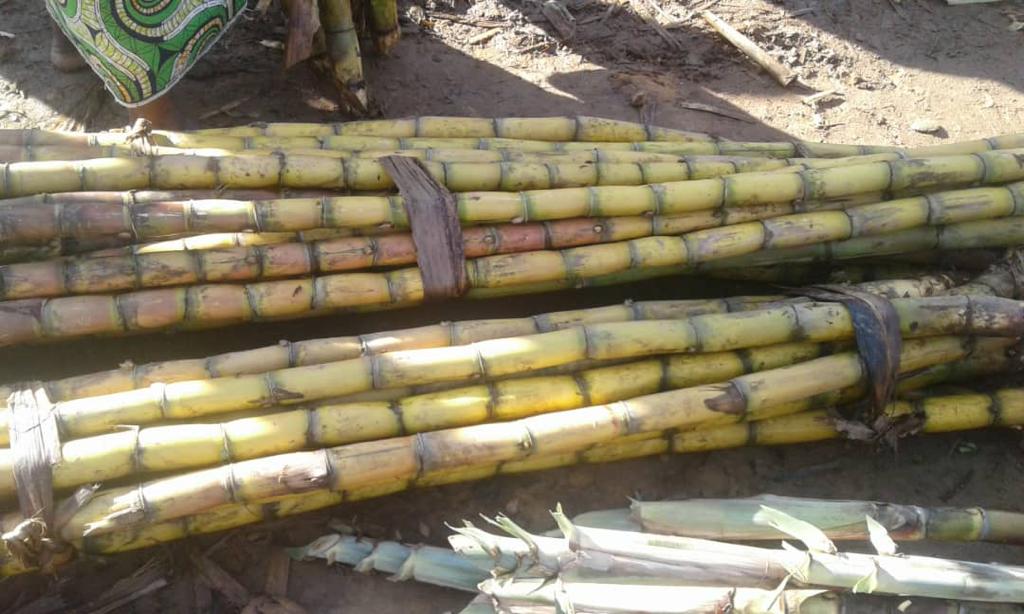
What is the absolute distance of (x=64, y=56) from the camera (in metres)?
4.38

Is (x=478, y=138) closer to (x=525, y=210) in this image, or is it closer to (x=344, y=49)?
(x=525, y=210)

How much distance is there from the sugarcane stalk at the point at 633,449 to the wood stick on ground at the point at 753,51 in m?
2.78

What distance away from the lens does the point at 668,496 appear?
2.77 meters

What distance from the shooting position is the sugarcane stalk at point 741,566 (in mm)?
2178

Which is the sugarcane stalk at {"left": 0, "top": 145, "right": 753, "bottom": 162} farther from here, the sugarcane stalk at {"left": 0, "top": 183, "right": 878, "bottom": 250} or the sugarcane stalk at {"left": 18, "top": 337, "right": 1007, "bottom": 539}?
the sugarcane stalk at {"left": 18, "top": 337, "right": 1007, "bottom": 539}

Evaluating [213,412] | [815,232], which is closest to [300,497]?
[213,412]

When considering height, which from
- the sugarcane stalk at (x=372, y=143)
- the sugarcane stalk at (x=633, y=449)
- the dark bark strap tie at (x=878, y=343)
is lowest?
the sugarcane stalk at (x=633, y=449)

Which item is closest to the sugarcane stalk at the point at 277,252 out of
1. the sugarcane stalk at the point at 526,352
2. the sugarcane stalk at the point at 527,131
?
the sugarcane stalk at the point at 526,352

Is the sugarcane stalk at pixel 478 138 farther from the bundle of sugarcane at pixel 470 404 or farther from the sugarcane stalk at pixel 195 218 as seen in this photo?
the bundle of sugarcane at pixel 470 404

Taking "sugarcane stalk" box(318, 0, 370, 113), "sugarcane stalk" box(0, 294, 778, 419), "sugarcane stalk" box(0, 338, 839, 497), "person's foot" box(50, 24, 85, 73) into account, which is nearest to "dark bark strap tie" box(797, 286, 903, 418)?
"sugarcane stalk" box(0, 338, 839, 497)

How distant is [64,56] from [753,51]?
406cm

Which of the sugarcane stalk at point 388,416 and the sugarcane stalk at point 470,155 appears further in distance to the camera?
the sugarcane stalk at point 470,155

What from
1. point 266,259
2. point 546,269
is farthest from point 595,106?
point 266,259

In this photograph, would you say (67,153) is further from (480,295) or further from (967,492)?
(967,492)
